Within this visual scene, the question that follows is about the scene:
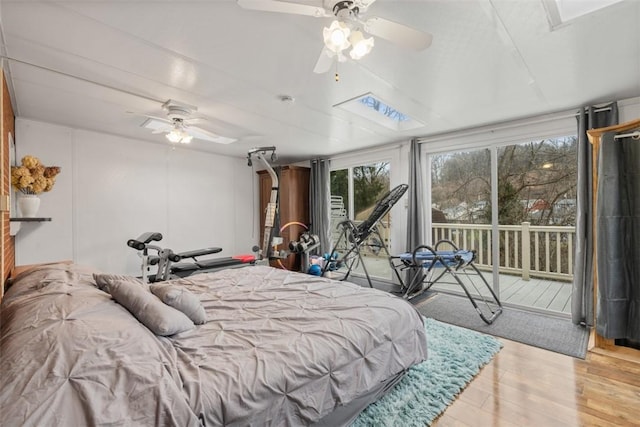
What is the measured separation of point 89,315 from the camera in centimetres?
Result: 113

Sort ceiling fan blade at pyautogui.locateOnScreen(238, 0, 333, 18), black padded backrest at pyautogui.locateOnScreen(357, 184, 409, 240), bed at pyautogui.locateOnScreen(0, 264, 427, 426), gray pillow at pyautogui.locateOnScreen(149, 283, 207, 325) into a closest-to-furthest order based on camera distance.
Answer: bed at pyautogui.locateOnScreen(0, 264, 427, 426), ceiling fan blade at pyautogui.locateOnScreen(238, 0, 333, 18), gray pillow at pyautogui.locateOnScreen(149, 283, 207, 325), black padded backrest at pyautogui.locateOnScreen(357, 184, 409, 240)

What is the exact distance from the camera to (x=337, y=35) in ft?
4.12

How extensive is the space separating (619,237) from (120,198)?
19.2ft

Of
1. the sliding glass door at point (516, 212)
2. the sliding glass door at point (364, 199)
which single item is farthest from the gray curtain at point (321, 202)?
the sliding glass door at point (516, 212)

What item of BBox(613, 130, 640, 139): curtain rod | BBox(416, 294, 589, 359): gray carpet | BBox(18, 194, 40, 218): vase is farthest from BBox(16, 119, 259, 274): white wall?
BBox(613, 130, 640, 139): curtain rod

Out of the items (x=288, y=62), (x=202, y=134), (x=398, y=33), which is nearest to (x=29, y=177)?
(x=202, y=134)

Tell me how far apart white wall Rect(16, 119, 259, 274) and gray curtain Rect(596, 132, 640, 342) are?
17.2ft

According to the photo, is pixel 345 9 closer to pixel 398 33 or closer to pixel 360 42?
pixel 360 42

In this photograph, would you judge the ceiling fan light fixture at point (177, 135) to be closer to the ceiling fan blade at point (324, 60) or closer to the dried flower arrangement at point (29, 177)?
the dried flower arrangement at point (29, 177)

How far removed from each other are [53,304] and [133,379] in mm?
631

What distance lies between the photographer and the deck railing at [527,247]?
3.77 meters

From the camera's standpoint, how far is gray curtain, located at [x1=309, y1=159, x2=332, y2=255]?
543 centimetres

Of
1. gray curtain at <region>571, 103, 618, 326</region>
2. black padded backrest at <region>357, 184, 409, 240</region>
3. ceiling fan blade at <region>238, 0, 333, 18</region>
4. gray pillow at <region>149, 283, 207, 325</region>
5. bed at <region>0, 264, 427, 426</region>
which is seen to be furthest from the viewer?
black padded backrest at <region>357, 184, 409, 240</region>

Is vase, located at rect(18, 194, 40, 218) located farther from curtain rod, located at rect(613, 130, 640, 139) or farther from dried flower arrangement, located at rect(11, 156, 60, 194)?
curtain rod, located at rect(613, 130, 640, 139)
